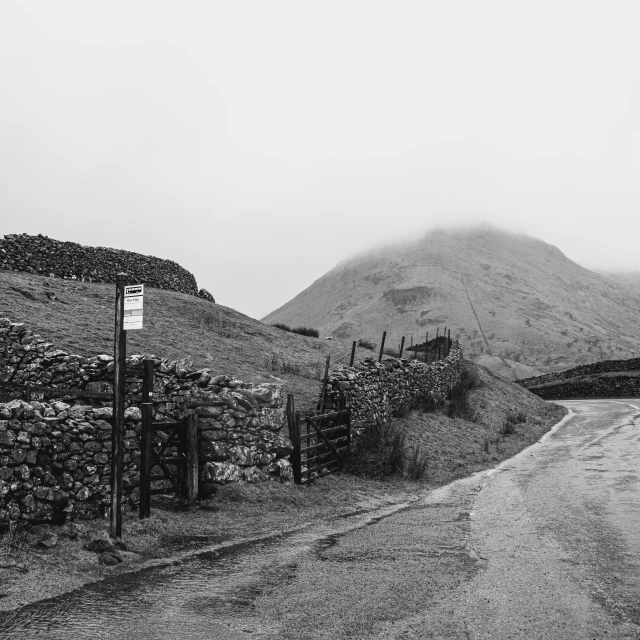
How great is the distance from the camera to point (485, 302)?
123 meters

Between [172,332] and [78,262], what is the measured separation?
35.4ft

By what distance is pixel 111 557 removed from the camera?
7758 millimetres

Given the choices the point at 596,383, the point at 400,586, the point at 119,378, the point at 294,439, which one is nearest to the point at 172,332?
the point at 294,439

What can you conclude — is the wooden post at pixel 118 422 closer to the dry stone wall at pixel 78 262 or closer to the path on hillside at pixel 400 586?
the path on hillside at pixel 400 586

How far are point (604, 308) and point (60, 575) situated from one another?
497 ft

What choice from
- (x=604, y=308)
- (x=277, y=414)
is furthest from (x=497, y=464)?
(x=604, y=308)

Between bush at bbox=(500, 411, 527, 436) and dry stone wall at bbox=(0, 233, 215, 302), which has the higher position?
dry stone wall at bbox=(0, 233, 215, 302)

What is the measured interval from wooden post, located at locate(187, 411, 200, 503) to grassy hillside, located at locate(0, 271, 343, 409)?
7477 mm

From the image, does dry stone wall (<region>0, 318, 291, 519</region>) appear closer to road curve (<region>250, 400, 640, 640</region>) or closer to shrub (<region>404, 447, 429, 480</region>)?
road curve (<region>250, 400, 640, 640</region>)

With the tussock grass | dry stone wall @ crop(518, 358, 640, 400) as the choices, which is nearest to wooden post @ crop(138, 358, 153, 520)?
the tussock grass

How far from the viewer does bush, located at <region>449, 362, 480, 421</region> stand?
26.1 m

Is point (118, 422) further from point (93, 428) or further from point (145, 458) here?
point (145, 458)

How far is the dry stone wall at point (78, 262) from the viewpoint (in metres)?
30.9

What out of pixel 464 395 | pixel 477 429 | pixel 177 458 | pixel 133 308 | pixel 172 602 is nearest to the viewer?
pixel 172 602
